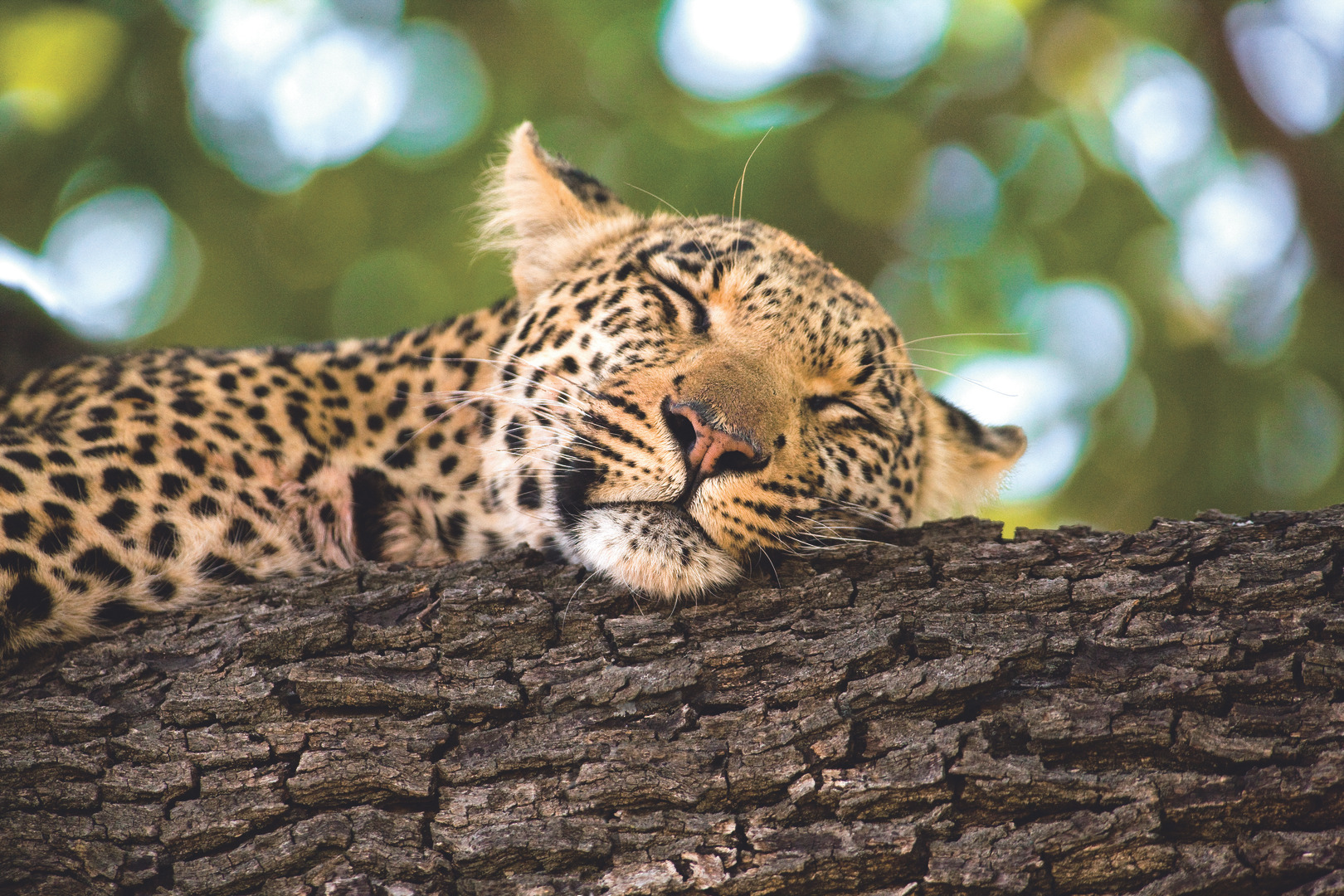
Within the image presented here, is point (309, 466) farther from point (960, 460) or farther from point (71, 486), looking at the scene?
point (960, 460)

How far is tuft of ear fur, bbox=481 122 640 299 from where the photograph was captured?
5.73 m

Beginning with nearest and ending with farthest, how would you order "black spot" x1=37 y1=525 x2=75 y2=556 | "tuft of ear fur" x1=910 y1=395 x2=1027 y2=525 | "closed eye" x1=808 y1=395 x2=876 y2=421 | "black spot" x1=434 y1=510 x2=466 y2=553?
"black spot" x1=37 y1=525 x2=75 y2=556, "closed eye" x1=808 y1=395 x2=876 y2=421, "black spot" x1=434 y1=510 x2=466 y2=553, "tuft of ear fur" x1=910 y1=395 x2=1027 y2=525

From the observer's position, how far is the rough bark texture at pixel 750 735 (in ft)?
9.94

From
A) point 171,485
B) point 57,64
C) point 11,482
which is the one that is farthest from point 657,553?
point 57,64

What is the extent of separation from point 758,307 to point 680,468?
1161 mm

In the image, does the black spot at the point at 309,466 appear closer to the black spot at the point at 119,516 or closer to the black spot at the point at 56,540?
the black spot at the point at 119,516

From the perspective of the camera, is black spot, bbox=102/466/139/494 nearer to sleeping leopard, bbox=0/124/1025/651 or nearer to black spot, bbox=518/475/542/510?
sleeping leopard, bbox=0/124/1025/651

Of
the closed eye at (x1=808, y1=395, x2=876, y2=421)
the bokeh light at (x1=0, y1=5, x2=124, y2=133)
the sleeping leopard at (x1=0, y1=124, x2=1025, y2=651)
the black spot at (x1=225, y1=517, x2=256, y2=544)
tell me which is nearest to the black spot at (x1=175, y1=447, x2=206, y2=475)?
the sleeping leopard at (x1=0, y1=124, x2=1025, y2=651)

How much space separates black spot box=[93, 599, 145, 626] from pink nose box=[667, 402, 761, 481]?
7.51 ft

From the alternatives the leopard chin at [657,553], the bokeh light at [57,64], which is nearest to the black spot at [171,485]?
the leopard chin at [657,553]

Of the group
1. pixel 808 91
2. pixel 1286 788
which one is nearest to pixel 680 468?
pixel 1286 788

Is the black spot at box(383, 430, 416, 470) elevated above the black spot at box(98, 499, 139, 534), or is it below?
above

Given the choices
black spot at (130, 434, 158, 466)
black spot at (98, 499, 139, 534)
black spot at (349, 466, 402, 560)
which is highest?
black spot at (349, 466, 402, 560)

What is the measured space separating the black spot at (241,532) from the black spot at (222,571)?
103 millimetres
